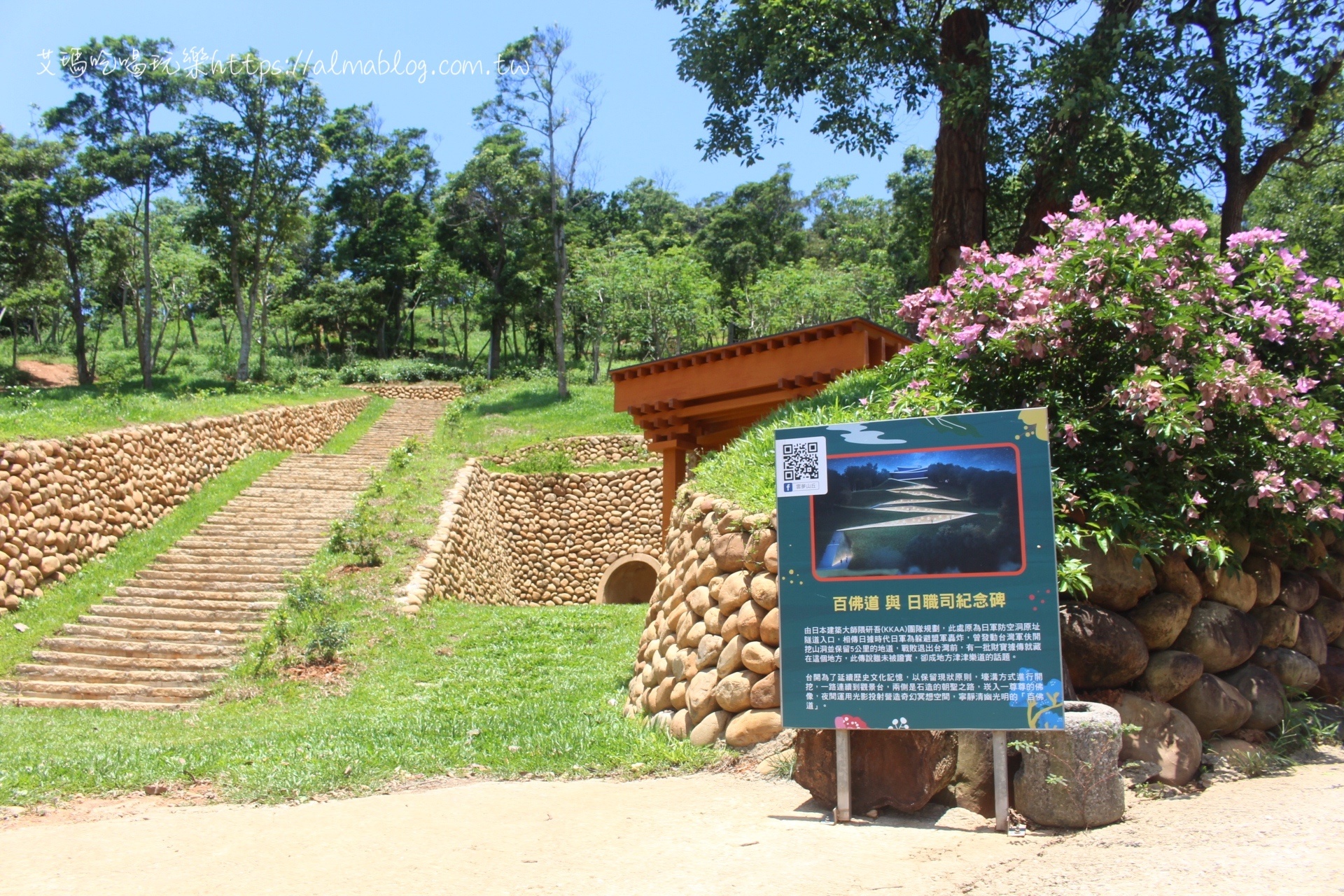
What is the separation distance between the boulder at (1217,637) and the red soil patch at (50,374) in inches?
1214

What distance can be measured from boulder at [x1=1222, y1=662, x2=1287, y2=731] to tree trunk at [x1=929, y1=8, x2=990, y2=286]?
6.51 meters

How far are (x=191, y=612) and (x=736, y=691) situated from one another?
26.2 ft

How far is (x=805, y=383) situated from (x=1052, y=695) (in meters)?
6.18

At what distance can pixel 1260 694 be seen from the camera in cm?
548

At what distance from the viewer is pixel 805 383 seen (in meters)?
9.92

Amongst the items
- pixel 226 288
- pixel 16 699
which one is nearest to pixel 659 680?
pixel 16 699

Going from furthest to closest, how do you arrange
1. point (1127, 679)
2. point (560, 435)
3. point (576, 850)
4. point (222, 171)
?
point (222, 171) → point (560, 435) → point (1127, 679) → point (576, 850)

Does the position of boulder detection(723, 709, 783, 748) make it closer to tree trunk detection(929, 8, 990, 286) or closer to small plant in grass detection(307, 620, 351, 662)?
small plant in grass detection(307, 620, 351, 662)

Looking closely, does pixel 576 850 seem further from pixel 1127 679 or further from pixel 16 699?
pixel 16 699

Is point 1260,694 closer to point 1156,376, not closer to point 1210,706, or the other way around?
point 1210,706

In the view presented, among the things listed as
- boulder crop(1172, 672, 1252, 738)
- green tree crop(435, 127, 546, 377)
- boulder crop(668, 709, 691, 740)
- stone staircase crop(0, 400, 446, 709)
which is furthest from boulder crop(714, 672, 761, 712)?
green tree crop(435, 127, 546, 377)

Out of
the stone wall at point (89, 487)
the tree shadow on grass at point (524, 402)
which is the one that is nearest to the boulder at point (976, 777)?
the stone wall at point (89, 487)

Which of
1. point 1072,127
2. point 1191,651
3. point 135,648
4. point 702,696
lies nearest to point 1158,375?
point 1191,651

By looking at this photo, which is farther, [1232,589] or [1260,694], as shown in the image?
[1232,589]
